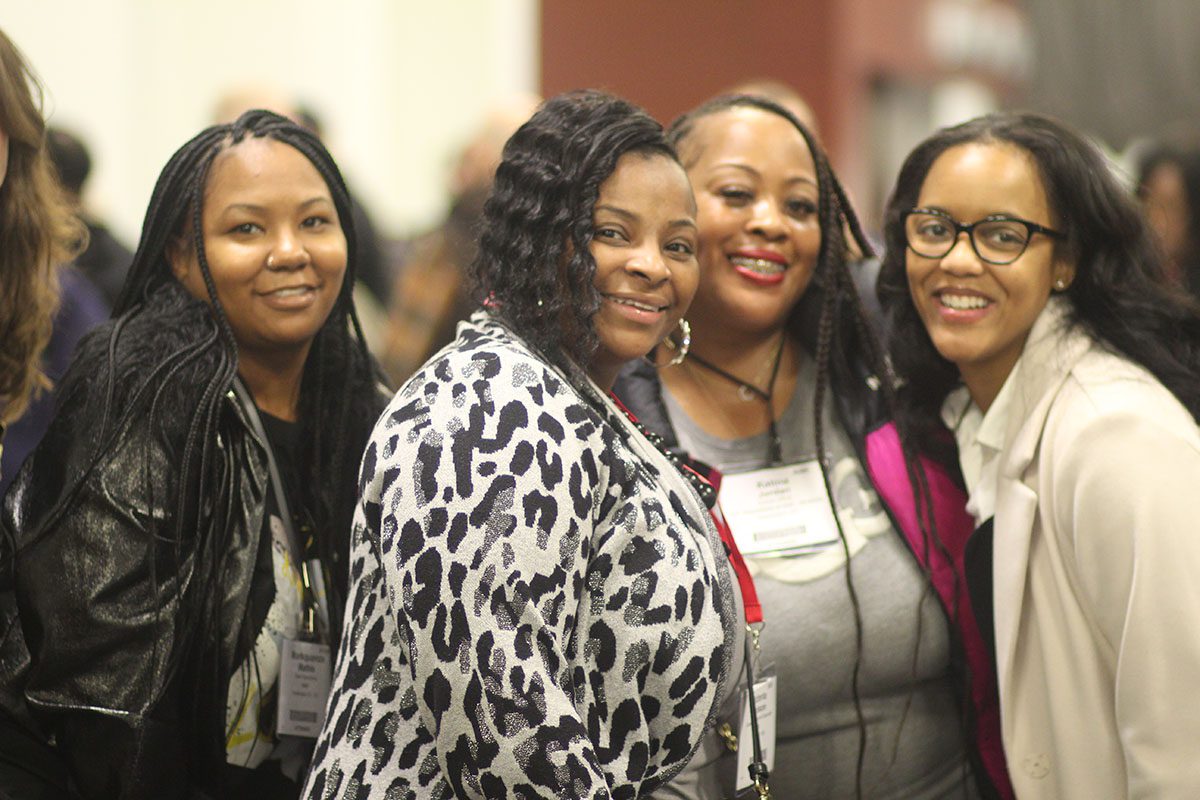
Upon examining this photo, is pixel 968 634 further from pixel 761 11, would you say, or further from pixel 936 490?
pixel 761 11

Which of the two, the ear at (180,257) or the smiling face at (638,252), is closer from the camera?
the smiling face at (638,252)

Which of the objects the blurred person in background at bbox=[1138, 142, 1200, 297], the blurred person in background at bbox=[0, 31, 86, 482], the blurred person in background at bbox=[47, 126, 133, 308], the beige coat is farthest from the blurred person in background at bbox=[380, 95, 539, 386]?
the blurred person in background at bbox=[1138, 142, 1200, 297]

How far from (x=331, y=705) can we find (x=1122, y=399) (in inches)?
51.8

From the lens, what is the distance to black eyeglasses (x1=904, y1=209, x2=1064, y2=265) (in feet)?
7.64

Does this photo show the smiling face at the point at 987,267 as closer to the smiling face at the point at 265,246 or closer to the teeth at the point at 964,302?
the teeth at the point at 964,302

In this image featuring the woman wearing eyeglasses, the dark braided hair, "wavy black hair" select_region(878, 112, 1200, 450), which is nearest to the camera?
the woman wearing eyeglasses

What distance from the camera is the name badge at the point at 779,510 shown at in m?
2.42

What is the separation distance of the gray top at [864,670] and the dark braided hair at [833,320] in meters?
0.16

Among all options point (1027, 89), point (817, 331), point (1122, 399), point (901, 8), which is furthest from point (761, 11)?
point (1122, 399)

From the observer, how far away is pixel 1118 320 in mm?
2318

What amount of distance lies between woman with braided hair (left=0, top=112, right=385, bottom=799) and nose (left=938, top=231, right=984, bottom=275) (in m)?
1.07

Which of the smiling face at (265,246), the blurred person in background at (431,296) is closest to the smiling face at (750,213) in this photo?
the smiling face at (265,246)

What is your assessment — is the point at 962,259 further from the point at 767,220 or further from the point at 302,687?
the point at 302,687

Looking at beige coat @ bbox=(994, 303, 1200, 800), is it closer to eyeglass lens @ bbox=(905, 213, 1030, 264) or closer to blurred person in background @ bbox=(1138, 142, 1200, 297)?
eyeglass lens @ bbox=(905, 213, 1030, 264)
